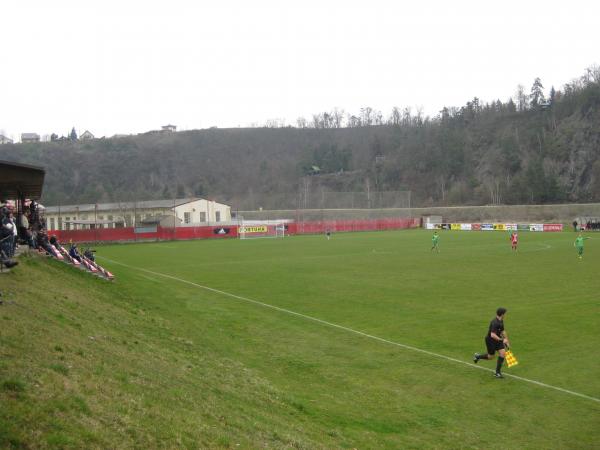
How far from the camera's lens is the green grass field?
786cm

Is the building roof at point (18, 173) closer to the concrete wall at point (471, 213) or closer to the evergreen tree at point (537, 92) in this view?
the concrete wall at point (471, 213)

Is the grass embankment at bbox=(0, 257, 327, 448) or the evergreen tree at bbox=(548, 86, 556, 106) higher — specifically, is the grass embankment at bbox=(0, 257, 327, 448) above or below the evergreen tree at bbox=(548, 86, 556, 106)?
below

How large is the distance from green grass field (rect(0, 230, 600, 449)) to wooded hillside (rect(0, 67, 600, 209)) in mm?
100716

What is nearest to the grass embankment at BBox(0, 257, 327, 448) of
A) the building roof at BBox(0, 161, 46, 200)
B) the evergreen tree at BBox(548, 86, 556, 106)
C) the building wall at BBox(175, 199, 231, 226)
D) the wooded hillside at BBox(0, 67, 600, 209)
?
the building roof at BBox(0, 161, 46, 200)

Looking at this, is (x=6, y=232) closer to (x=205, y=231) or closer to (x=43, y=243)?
(x=43, y=243)

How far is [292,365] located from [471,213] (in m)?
101

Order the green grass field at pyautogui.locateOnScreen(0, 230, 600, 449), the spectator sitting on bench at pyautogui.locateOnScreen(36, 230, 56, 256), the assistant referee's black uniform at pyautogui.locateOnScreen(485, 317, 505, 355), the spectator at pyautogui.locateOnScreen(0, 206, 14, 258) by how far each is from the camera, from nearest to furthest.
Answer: the green grass field at pyautogui.locateOnScreen(0, 230, 600, 449), the assistant referee's black uniform at pyautogui.locateOnScreen(485, 317, 505, 355), the spectator at pyautogui.locateOnScreen(0, 206, 14, 258), the spectator sitting on bench at pyautogui.locateOnScreen(36, 230, 56, 256)

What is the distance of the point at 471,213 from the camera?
110 meters

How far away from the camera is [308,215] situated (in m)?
107

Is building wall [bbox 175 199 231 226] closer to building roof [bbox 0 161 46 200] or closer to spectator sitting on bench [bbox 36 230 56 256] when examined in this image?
spectator sitting on bench [bbox 36 230 56 256]

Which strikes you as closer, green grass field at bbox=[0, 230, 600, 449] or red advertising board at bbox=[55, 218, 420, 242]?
green grass field at bbox=[0, 230, 600, 449]

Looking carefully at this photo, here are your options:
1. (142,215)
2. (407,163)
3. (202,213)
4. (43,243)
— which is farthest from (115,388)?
(407,163)

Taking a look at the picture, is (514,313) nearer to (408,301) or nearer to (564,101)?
(408,301)

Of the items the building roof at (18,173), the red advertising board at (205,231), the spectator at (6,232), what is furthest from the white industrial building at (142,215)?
the spectator at (6,232)
